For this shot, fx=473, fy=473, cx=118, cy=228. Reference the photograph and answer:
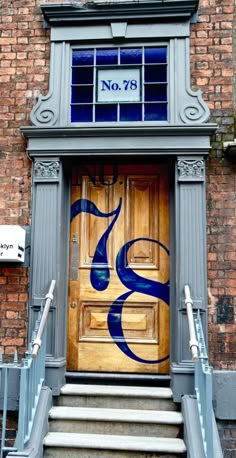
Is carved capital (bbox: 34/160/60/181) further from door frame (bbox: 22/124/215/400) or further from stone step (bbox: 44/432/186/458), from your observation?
stone step (bbox: 44/432/186/458)

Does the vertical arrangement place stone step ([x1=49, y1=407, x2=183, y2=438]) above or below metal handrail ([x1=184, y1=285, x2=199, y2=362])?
below

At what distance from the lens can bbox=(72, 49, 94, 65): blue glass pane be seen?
516 centimetres

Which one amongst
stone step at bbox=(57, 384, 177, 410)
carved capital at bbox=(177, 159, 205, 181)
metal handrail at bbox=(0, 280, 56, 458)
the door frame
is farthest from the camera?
carved capital at bbox=(177, 159, 205, 181)

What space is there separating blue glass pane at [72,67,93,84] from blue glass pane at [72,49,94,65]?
69 mm

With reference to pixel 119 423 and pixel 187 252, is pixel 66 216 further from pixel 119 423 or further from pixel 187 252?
pixel 119 423

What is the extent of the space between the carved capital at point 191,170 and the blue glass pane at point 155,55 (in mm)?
1193

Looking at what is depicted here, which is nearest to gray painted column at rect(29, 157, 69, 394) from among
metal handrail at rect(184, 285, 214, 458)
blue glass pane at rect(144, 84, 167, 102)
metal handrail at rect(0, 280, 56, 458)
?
metal handrail at rect(0, 280, 56, 458)

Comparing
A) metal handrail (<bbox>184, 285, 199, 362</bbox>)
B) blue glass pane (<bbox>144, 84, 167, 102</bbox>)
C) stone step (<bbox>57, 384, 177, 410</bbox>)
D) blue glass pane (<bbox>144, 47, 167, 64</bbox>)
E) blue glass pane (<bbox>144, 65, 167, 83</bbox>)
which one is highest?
blue glass pane (<bbox>144, 47, 167, 64</bbox>)

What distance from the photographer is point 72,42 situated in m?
5.14

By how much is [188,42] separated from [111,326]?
3.09m

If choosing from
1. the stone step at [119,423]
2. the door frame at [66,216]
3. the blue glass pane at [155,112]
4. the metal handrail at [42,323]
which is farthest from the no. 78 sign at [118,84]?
the stone step at [119,423]

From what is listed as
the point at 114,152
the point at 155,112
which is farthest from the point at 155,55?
the point at 114,152

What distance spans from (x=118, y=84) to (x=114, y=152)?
2.65 ft

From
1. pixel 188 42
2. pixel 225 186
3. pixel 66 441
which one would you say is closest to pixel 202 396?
pixel 66 441
